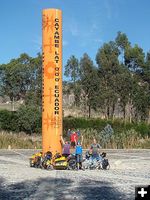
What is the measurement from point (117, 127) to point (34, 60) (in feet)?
103

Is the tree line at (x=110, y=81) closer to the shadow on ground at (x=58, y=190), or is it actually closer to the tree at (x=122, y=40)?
the tree at (x=122, y=40)

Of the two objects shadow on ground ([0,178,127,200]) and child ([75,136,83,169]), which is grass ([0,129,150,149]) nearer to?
child ([75,136,83,169])

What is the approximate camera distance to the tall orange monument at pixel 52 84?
22422 mm

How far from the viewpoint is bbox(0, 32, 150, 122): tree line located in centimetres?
6294

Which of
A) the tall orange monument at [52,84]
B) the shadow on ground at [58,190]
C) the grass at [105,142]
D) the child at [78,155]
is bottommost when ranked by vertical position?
the shadow on ground at [58,190]

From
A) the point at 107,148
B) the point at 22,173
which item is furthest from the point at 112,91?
the point at 22,173

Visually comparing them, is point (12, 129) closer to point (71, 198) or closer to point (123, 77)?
point (123, 77)

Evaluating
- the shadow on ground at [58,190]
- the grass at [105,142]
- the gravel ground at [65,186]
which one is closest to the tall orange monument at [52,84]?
the gravel ground at [65,186]

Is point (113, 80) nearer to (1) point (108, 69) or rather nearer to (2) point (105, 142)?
(1) point (108, 69)

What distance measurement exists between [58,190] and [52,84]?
34.3 ft

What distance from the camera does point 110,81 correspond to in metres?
64.6

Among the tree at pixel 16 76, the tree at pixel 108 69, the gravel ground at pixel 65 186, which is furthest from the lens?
the tree at pixel 16 76

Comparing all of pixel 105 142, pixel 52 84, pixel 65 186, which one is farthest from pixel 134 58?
pixel 65 186

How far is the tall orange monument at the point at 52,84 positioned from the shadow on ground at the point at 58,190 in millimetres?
7165
